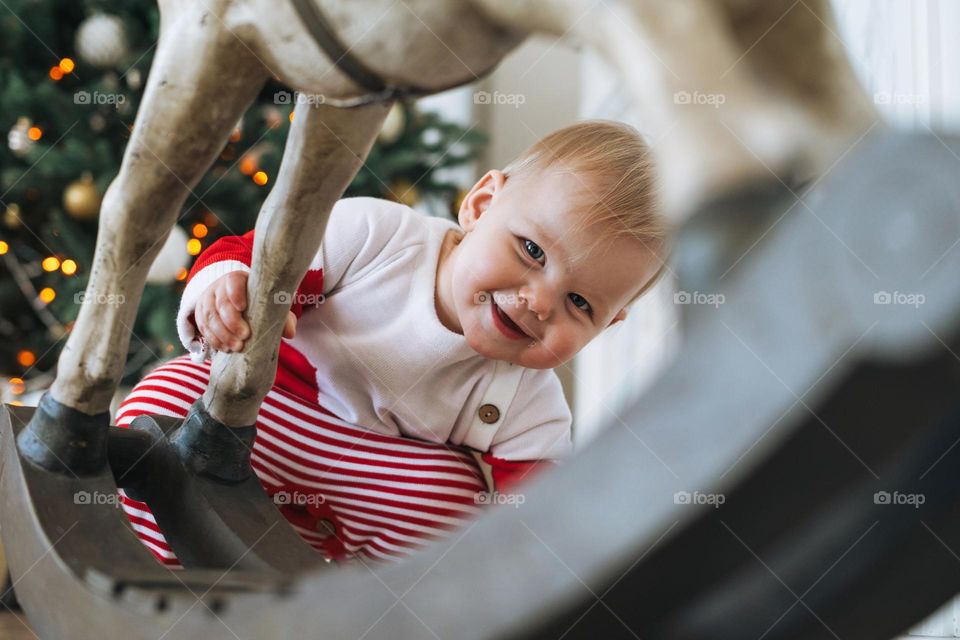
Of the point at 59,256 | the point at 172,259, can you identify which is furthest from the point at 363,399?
the point at 59,256

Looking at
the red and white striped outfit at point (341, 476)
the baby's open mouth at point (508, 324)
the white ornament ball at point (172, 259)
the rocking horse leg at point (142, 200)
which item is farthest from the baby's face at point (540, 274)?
the white ornament ball at point (172, 259)

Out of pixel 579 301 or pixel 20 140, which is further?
pixel 20 140

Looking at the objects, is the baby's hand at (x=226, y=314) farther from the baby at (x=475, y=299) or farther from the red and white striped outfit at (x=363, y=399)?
the red and white striped outfit at (x=363, y=399)

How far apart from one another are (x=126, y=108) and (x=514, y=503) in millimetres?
1466

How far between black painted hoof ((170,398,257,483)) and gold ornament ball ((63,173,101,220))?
1084mm

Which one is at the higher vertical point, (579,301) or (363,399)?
(579,301)

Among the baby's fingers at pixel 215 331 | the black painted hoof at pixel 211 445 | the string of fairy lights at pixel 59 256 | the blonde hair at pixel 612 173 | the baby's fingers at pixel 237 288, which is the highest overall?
the blonde hair at pixel 612 173

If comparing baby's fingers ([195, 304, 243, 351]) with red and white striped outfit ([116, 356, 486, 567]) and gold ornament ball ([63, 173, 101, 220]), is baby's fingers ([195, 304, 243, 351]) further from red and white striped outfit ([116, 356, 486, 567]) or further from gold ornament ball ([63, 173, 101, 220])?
gold ornament ball ([63, 173, 101, 220])

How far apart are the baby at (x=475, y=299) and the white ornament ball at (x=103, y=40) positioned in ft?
3.10

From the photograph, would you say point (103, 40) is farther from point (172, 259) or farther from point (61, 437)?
point (61, 437)

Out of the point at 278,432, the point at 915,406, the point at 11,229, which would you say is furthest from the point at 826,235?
the point at 11,229

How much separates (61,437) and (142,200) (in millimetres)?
129

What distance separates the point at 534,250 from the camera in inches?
20.2

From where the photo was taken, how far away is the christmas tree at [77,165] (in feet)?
4.71
